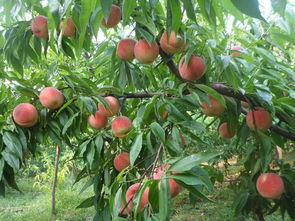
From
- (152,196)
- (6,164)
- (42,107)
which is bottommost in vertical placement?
(152,196)

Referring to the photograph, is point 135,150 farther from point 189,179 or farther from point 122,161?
point 122,161

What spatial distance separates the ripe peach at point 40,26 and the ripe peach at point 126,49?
29 centimetres

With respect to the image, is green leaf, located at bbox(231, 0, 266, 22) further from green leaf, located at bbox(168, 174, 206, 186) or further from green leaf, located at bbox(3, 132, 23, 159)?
green leaf, located at bbox(3, 132, 23, 159)

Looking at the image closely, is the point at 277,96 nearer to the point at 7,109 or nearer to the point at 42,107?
the point at 42,107

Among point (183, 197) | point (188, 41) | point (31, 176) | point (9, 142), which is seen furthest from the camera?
point (31, 176)

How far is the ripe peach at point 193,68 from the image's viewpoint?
121cm

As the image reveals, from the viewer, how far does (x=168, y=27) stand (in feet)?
2.78

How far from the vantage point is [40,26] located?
1.29m

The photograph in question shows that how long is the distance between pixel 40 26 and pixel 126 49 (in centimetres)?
34

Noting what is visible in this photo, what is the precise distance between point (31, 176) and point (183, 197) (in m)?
5.59

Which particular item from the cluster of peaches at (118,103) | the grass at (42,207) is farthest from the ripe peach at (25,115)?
the grass at (42,207)

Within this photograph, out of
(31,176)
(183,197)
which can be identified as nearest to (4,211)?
(183,197)

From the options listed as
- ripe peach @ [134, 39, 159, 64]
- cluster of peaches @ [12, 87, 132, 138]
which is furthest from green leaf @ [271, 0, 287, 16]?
cluster of peaches @ [12, 87, 132, 138]

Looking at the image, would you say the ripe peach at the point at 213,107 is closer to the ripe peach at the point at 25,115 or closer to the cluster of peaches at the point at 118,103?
the cluster of peaches at the point at 118,103
